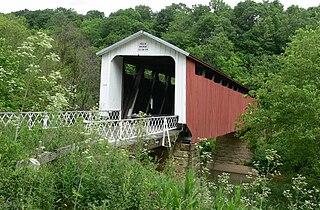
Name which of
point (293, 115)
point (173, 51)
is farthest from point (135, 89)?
point (293, 115)

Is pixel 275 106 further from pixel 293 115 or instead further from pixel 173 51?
pixel 173 51

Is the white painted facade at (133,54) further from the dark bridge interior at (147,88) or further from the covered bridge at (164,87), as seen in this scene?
the dark bridge interior at (147,88)

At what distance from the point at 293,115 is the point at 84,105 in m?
12.7

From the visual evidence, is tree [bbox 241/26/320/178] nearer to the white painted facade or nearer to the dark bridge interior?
the white painted facade

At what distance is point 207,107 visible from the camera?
Result: 482 inches

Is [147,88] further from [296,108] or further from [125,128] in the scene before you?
[125,128]

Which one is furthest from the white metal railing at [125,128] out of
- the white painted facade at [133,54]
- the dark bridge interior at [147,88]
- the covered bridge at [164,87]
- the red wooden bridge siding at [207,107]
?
the dark bridge interior at [147,88]

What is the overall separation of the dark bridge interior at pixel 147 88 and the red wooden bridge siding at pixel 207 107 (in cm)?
173

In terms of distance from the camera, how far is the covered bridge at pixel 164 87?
10.2m

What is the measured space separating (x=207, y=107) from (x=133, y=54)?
3.55 m

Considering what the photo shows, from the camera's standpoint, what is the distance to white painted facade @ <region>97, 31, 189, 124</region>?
1009 cm

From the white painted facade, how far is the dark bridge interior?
0.70 metres

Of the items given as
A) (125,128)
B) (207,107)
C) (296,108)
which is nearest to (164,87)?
(207,107)

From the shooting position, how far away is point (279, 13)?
122 ft
